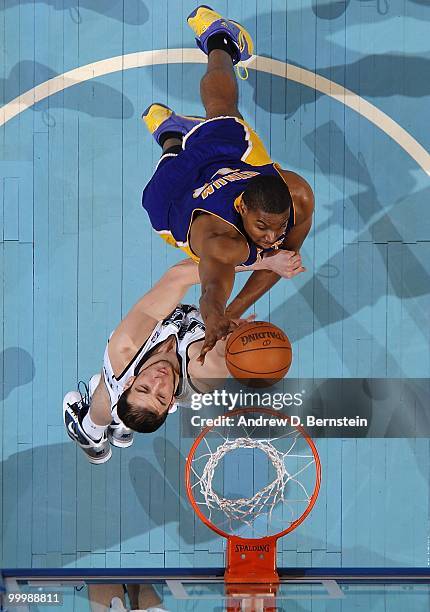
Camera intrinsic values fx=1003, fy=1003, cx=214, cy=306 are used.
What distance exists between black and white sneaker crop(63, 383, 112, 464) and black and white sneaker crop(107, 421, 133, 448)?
0.04 meters

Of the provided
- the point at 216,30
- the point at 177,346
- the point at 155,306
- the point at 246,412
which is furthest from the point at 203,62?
the point at 246,412

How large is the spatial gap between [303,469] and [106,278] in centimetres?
164

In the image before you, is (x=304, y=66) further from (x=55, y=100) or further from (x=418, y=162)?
(x=55, y=100)

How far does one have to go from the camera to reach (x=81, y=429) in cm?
598

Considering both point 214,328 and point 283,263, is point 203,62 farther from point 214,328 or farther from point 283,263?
point 214,328

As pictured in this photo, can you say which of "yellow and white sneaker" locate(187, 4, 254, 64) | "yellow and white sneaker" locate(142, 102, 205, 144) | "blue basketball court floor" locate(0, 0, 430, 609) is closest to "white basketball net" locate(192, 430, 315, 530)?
"blue basketball court floor" locate(0, 0, 430, 609)

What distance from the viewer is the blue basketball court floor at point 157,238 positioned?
5.99 metres

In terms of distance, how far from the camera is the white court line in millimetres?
5984

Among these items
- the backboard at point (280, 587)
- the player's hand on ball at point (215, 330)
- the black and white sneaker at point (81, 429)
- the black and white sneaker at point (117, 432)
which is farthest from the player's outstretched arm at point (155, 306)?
the backboard at point (280, 587)

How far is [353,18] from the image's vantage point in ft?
19.7

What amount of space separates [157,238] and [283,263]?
0.79 metres

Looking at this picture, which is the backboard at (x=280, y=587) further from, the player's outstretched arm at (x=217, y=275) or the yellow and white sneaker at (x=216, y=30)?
the yellow and white sneaker at (x=216, y=30)

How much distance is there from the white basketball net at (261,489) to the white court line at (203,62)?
74.1 inches

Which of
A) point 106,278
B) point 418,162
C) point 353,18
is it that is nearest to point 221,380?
point 106,278
